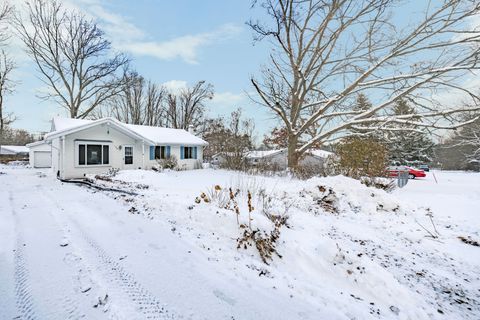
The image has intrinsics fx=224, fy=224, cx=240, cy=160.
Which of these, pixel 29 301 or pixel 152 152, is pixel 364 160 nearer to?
pixel 29 301

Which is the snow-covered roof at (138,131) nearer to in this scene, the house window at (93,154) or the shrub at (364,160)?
the house window at (93,154)

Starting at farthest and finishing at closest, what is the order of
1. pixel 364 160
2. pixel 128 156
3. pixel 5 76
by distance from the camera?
1. pixel 5 76
2. pixel 128 156
3. pixel 364 160

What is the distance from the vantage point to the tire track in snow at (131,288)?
2064mm

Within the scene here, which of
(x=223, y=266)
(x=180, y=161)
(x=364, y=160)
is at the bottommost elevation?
(x=223, y=266)

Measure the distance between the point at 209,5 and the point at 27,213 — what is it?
32.5 ft

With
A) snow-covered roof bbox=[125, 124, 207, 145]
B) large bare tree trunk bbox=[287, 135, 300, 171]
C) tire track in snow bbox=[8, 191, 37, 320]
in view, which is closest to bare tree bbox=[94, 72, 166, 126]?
snow-covered roof bbox=[125, 124, 207, 145]

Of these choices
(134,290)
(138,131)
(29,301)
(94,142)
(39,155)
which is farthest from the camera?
(39,155)

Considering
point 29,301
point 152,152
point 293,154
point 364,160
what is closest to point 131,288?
point 29,301

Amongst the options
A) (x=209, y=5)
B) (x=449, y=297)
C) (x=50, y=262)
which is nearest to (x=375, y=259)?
(x=449, y=297)

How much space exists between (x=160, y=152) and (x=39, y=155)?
56.0 feet

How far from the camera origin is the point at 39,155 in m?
24.8

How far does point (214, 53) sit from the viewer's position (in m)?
13.5

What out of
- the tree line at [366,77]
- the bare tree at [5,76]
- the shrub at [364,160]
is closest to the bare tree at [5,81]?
the bare tree at [5,76]

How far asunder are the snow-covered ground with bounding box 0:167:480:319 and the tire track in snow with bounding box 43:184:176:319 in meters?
0.01
